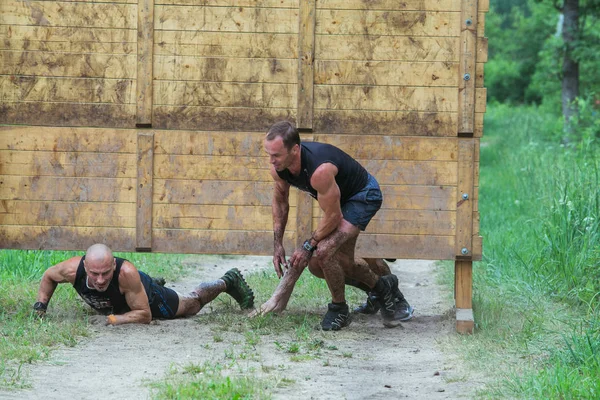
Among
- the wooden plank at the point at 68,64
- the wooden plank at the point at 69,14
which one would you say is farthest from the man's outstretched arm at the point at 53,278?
the wooden plank at the point at 69,14

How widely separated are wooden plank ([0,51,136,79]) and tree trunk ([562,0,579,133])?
1413cm

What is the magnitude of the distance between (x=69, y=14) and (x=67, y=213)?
1.60m

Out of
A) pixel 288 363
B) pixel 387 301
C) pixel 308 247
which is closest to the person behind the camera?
pixel 288 363

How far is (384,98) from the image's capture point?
783cm

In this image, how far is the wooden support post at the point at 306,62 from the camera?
25.5 feet

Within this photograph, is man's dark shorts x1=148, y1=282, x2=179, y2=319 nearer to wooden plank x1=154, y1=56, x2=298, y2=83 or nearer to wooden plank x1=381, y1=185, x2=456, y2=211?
wooden plank x1=154, y1=56, x2=298, y2=83

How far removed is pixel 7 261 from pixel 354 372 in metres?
5.15

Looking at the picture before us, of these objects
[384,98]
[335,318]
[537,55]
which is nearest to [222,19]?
[384,98]

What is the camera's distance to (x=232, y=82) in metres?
7.86

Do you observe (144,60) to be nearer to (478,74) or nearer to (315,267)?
(315,267)

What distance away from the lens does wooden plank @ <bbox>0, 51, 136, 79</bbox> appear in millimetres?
7859

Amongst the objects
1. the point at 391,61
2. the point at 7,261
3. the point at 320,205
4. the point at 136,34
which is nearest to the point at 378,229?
the point at 320,205

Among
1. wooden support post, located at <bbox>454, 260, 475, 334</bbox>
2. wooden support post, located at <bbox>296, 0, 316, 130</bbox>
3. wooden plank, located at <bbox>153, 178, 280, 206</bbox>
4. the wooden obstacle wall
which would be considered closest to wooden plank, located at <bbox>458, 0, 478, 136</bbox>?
the wooden obstacle wall

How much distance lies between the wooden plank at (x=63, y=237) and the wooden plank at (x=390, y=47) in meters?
2.17
